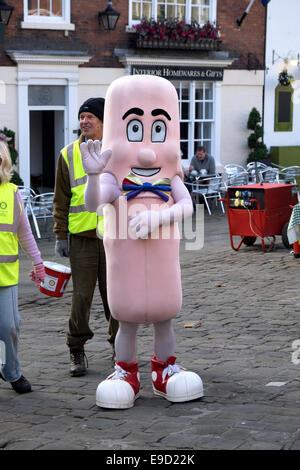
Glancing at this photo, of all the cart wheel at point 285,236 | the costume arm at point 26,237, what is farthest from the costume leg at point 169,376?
the cart wheel at point 285,236

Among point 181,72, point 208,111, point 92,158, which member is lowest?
point 92,158

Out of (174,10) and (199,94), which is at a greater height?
(174,10)

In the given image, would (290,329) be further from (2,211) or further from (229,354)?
(2,211)

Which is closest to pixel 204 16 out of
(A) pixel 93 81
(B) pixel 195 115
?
(B) pixel 195 115

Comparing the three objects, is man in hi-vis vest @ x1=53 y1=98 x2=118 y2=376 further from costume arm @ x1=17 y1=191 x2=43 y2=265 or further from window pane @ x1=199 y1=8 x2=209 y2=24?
window pane @ x1=199 y1=8 x2=209 y2=24

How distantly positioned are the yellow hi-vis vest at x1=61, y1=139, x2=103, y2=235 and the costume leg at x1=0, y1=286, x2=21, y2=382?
2.69 feet

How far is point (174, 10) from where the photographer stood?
Result: 18891mm

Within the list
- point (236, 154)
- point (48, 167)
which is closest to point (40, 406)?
point (48, 167)

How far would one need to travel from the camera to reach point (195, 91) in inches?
771

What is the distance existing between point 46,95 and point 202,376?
12.2m

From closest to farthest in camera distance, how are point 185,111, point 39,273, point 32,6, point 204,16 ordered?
point 39,273 < point 32,6 < point 204,16 < point 185,111
